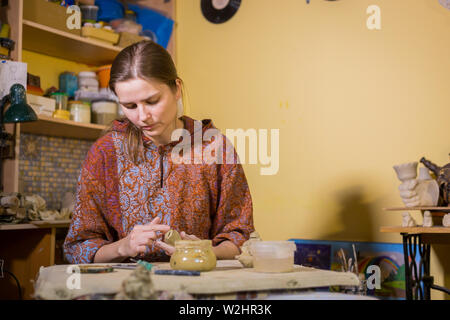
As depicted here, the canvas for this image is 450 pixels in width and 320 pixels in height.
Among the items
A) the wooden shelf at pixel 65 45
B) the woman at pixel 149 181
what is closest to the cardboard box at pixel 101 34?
the wooden shelf at pixel 65 45

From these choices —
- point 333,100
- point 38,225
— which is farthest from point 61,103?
point 333,100

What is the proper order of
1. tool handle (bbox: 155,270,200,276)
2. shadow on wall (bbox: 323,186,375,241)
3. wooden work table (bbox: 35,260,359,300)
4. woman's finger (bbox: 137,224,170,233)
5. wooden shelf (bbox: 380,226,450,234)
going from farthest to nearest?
shadow on wall (bbox: 323,186,375,241)
wooden shelf (bbox: 380,226,450,234)
woman's finger (bbox: 137,224,170,233)
tool handle (bbox: 155,270,200,276)
wooden work table (bbox: 35,260,359,300)

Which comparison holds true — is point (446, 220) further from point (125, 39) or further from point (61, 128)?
point (125, 39)

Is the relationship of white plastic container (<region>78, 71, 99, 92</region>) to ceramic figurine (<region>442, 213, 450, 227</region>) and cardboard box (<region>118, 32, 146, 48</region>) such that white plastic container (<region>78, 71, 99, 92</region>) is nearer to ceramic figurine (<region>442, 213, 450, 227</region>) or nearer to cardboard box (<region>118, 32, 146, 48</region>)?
cardboard box (<region>118, 32, 146, 48</region>)

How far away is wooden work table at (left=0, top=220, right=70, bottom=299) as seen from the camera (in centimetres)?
231

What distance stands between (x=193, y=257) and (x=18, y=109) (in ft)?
4.90

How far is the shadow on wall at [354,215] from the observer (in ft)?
7.75

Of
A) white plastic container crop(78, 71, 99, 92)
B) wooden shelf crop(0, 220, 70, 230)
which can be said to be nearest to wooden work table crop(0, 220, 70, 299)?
wooden shelf crop(0, 220, 70, 230)

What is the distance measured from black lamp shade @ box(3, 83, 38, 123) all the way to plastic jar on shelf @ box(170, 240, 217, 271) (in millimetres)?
1405

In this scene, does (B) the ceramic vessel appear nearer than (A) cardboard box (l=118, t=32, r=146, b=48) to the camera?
Yes

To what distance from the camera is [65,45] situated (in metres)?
2.77

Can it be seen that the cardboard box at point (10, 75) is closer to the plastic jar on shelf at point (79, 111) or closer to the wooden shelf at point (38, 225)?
the plastic jar on shelf at point (79, 111)

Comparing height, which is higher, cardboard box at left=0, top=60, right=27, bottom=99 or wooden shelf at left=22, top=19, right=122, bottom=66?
wooden shelf at left=22, top=19, right=122, bottom=66

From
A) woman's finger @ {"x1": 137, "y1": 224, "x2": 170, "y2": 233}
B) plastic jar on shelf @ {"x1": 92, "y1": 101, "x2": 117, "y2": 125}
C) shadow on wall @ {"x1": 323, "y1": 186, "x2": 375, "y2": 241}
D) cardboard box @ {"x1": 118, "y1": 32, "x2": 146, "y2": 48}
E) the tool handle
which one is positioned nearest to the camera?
the tool handle
